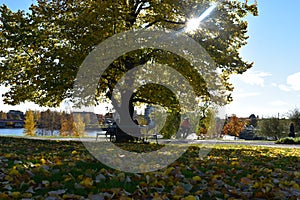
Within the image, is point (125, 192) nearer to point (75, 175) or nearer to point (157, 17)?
point (75, 175)

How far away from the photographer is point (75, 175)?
4.60 meters

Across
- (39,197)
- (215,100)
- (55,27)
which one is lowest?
(39,197)


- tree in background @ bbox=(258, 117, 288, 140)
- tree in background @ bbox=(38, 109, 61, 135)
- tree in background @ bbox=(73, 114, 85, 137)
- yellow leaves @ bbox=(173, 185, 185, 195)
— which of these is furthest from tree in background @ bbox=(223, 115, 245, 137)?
tree in background @ bbox=(38, 109, 61, 135)

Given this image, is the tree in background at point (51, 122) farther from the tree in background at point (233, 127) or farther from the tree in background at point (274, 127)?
the tree in background at point (274, 127)

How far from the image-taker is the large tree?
11.4 meters

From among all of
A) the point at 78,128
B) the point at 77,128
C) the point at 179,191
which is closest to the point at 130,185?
the point at 179,191

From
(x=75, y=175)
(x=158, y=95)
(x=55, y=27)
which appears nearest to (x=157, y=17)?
(x=158, y=95)

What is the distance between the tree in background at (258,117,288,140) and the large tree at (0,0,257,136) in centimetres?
2086

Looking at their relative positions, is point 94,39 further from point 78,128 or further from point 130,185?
point 78,128

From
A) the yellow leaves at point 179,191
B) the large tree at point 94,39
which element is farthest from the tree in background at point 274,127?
the yellow leaves at point 179,191

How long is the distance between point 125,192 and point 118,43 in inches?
338

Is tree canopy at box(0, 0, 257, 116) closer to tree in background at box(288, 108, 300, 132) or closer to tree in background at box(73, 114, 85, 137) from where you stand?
tree in background at box(288, 108, 300, 132)

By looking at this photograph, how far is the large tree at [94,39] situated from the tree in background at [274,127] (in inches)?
821

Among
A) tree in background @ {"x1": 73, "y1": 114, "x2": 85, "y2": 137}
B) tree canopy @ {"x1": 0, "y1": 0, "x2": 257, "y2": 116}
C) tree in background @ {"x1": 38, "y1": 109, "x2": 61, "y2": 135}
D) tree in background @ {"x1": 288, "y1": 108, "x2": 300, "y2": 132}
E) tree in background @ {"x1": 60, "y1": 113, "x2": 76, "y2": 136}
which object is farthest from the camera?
tree in background @ {"x1": 38, "y1": 109, "x2": 61, "y2": 135}
